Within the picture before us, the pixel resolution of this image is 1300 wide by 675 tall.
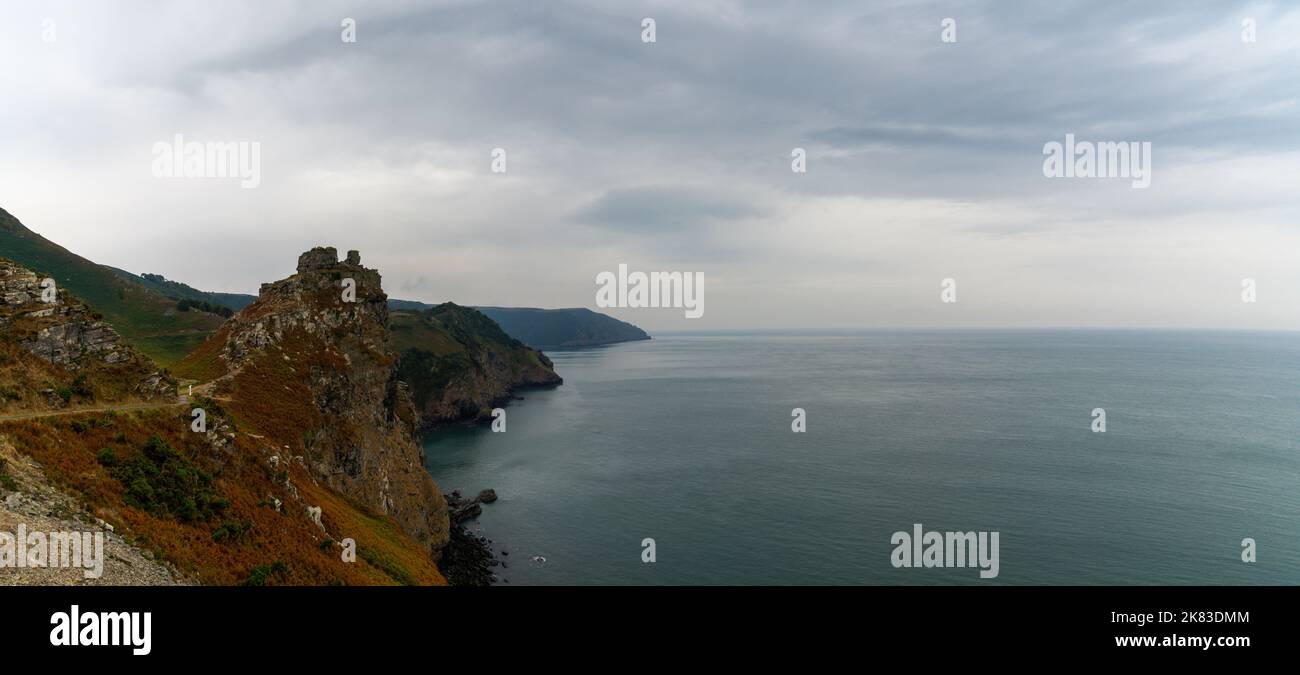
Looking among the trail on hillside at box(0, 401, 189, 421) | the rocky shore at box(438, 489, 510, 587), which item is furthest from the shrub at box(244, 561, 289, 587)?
the rocky shore at box(438, 489, 510, 587)

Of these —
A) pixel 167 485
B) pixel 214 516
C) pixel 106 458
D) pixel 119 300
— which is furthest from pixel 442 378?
pixel 106 458

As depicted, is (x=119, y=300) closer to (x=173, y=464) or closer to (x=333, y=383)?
(x=333, y=383)

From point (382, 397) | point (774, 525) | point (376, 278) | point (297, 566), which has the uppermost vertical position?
point (376, 278)

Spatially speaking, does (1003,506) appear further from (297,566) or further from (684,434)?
(297,566)

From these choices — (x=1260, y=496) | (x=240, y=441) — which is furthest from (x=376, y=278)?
(x=1260, y=496)

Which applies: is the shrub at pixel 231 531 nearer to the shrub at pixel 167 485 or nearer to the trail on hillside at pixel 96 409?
the shrub at pixel 167 485

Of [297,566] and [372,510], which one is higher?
[297,566]
